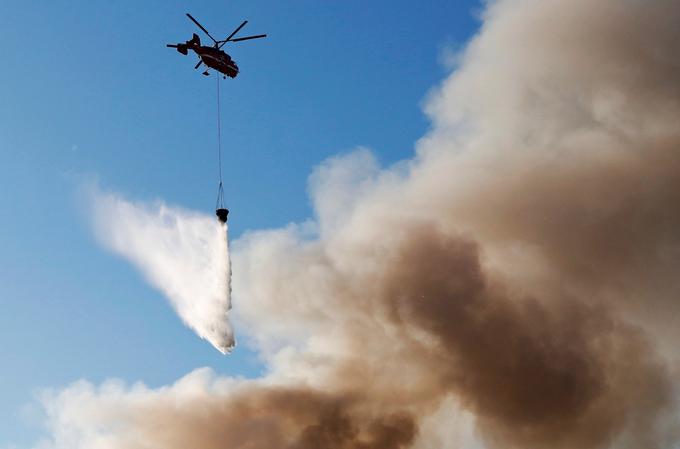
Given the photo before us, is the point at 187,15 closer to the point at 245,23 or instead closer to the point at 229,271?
the point at 245,23

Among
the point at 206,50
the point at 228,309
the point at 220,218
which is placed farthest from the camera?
the point at 228,309

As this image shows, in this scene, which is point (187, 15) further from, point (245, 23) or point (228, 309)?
point (228, 309)

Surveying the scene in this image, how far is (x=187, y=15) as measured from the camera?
285ft

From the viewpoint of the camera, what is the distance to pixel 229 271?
340ft

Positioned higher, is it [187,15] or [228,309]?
[187,15]

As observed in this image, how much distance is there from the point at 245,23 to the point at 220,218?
20.9m

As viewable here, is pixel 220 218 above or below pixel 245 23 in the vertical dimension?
below

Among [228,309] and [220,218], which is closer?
[220,218]

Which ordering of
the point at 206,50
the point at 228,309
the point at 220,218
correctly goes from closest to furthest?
the point at 220,218 < the point at 206,50 < the point at 228,309

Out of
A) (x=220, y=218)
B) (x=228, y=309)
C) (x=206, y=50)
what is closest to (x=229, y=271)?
(x=228, y=309)

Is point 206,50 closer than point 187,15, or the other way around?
point 187,15

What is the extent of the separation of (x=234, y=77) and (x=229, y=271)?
24039mm

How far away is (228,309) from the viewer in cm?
10056

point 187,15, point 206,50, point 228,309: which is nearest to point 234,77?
point 206,50
